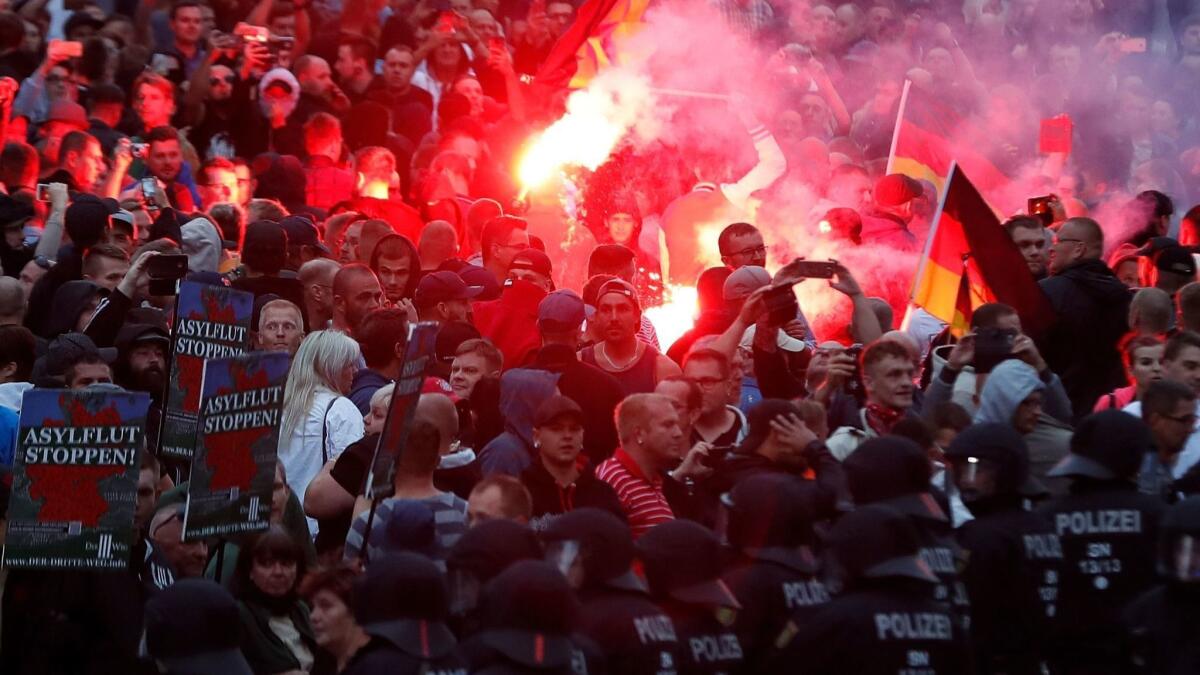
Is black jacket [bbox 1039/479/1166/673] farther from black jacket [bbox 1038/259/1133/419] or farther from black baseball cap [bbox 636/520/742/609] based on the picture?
black jacket [bbox 1038/259/1133/419]

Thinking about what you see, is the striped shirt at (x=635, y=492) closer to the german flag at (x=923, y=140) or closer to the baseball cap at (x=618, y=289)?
the baseball cap at (x=618, y=289)

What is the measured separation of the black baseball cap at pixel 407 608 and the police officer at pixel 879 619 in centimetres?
114

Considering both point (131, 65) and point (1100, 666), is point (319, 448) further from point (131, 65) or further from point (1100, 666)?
point (131, 65)

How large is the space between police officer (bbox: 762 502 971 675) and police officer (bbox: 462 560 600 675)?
0.89m

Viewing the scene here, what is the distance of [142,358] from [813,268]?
320 cm

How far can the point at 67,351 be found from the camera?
9180 mm

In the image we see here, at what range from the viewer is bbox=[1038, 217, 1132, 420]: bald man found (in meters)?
11.0

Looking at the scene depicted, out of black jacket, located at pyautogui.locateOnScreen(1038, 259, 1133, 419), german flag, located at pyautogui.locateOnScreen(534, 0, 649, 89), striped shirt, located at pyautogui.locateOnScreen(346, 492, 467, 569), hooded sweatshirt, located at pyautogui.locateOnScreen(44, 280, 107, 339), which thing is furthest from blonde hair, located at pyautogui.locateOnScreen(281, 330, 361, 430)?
german flag, located at pyautogui.locateOnScreen(534, 0, 649, 89)

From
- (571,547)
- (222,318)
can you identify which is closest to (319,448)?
(222,318)

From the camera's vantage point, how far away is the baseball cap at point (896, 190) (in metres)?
13.1

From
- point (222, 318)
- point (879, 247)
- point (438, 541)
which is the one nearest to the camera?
point (438, 541)

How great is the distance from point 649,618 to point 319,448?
2.94m

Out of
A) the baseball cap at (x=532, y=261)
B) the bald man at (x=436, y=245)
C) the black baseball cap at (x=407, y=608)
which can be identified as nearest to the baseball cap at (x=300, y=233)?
the bald man at (x=436, y=245)

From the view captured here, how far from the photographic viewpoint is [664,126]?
15562mm
